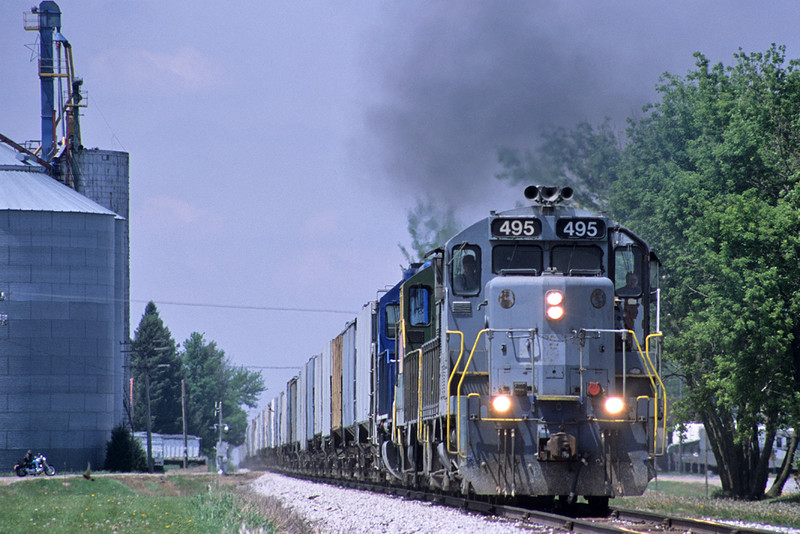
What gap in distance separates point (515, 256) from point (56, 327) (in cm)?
4613

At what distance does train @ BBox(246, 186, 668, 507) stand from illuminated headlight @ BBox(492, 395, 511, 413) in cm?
1

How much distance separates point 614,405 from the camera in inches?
559

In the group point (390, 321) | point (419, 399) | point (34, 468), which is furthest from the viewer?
point (34, 468)

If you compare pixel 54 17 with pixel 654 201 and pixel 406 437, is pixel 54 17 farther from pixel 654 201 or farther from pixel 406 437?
pixel 406 437

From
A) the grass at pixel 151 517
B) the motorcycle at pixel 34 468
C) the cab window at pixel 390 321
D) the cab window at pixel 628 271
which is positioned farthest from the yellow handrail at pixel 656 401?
the motorcycle at pixel 34 468

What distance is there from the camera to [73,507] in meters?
21.3

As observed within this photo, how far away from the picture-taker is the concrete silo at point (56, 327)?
55.8 meters

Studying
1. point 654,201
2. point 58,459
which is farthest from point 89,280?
point 654,201

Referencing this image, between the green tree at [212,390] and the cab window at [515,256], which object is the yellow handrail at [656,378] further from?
the green tree at [212,390]

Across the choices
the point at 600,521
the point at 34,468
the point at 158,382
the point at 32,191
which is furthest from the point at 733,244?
the point at 158,382

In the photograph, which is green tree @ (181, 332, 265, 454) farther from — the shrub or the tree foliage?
the tree foliage

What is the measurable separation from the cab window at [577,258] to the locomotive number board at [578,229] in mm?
169

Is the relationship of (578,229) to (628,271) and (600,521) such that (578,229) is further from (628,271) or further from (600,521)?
(600,521)

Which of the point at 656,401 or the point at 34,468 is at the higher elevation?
A: the point at 656,401
